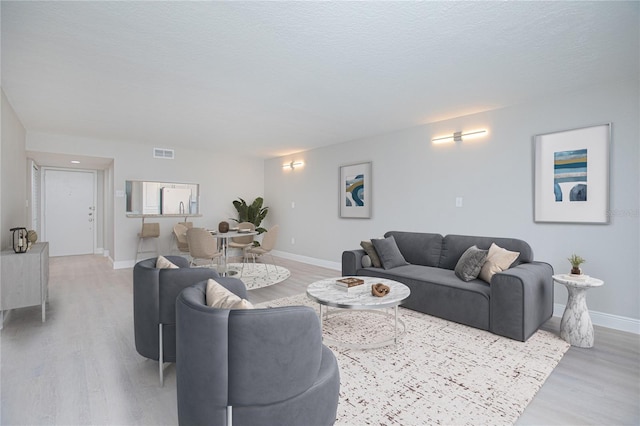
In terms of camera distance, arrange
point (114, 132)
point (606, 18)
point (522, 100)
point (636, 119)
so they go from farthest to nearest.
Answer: point (114, 132) → point (522, 100) → point (636, 119) → point (606, 18)

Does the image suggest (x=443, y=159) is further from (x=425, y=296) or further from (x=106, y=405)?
(x=106, y=405)

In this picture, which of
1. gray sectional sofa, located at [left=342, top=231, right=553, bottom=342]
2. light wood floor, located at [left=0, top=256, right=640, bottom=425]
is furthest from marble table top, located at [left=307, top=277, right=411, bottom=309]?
light wood floor, located at [left=0, top=256, right=640, bottom=425]

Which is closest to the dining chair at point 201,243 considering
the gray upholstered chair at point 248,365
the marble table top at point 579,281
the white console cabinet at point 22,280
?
the white console cabinet at point 22,280

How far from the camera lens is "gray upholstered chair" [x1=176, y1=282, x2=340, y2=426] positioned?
123 cm

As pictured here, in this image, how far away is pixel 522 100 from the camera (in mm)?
3791

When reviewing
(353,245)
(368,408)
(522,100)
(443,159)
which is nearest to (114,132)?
(353,245)

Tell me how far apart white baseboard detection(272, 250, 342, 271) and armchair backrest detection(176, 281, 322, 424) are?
4895 millimetres

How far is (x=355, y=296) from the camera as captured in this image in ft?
9.22

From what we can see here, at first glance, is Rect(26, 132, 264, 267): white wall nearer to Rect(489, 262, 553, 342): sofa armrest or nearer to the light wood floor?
the light wood floor

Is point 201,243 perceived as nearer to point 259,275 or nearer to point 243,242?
point 259,275

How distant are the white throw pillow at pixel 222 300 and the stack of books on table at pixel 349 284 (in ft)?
5.10

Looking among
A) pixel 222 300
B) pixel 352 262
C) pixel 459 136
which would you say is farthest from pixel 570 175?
pixel 222 300

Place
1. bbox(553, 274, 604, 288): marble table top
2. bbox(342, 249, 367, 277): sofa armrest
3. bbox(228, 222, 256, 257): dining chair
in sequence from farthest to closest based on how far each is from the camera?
bbox(228, 222, 256, 257): dining chair → bbox(342, 249, 367, 277): sofa armrest → bbox(553, 274, 604, 288): marble table top

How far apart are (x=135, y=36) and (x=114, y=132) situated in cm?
369
